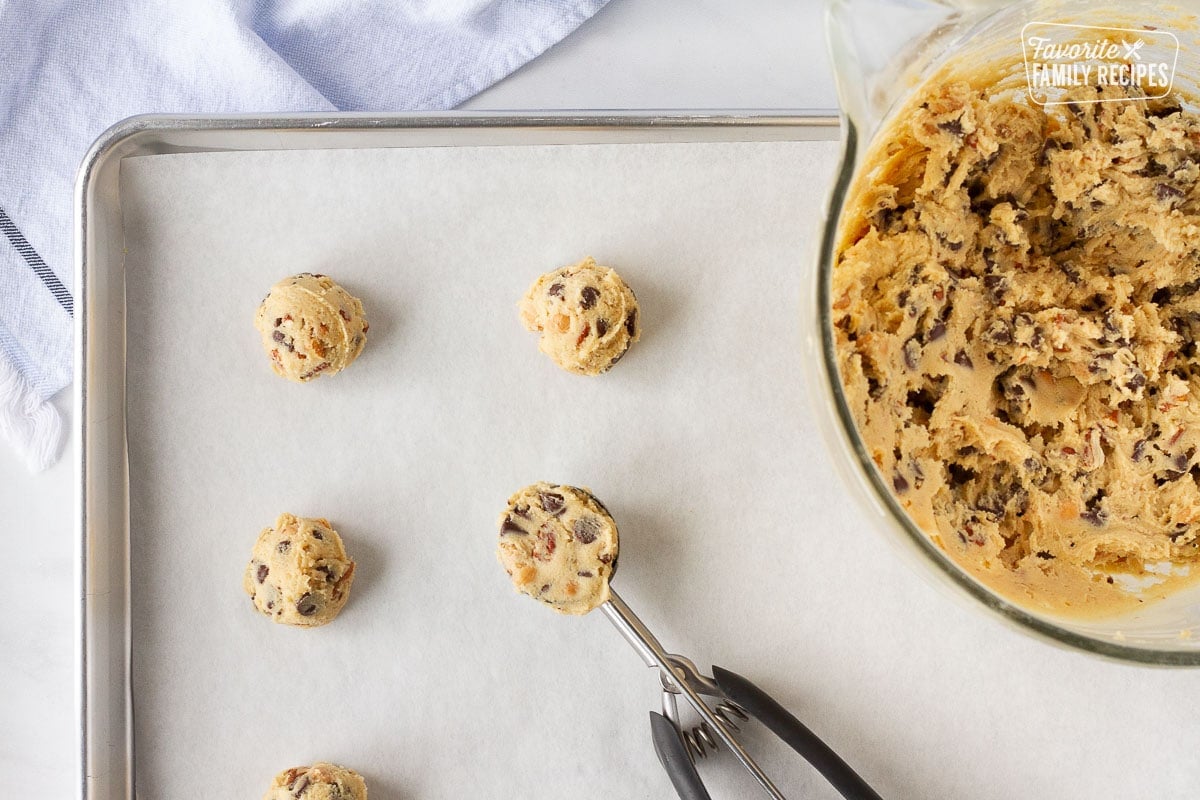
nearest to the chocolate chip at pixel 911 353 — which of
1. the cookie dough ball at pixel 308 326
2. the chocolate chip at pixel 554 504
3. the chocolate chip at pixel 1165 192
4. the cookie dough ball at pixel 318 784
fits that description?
the chocolate chip at pixel 1165 192

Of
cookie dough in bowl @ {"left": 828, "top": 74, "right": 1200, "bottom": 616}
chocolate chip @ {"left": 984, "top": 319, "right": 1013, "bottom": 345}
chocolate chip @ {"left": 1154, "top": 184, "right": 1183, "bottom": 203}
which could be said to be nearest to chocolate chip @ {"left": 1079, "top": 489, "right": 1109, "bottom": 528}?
cookie dough in bowl @ {"left": 828, "top": 74, "right": 1200, "bottom": 616}

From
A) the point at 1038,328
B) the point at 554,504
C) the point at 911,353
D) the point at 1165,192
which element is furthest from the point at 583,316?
the point at 1165,192

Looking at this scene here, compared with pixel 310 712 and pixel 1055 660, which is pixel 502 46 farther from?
pixel 1055 660

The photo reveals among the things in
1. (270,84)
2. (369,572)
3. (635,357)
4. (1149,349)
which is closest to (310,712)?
(369,572)

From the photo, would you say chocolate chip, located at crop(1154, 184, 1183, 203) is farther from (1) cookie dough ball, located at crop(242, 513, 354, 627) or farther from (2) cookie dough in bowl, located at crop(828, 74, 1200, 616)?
(1) cookie dough ball, located at crop(242, 513, 354, 627)

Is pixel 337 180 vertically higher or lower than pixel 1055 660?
higher
